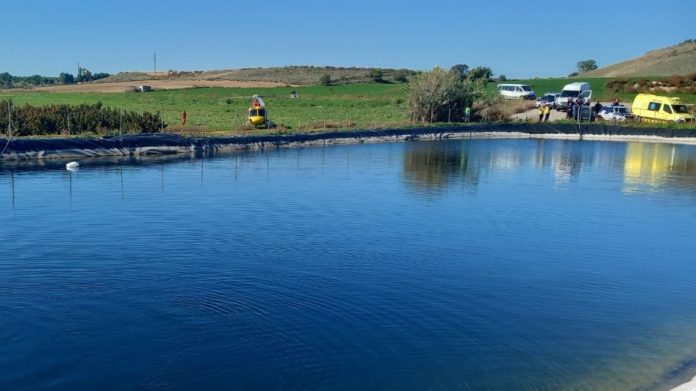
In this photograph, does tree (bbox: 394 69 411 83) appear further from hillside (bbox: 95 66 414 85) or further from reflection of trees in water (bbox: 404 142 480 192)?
reflection of trees in water (bbox: 404 142 480 192)

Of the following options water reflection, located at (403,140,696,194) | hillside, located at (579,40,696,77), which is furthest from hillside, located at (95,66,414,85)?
water reflection, located at (403,140,696,194)

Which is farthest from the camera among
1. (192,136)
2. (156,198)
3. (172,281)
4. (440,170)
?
(192,136)

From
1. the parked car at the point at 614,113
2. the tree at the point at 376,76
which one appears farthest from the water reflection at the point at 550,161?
the tree at the point at 376,76

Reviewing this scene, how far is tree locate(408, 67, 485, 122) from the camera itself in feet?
143

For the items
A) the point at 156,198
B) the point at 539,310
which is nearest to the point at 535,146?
the point at 156,198

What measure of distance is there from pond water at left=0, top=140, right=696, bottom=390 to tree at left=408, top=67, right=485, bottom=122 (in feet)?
76.9

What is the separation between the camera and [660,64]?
82688 millimetres

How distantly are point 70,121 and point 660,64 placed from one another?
71840 mm

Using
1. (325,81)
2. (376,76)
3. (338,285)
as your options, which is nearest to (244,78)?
(325,81)

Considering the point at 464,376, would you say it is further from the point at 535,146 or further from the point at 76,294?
the point at 535,146

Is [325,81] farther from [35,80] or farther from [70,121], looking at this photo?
[35,80]

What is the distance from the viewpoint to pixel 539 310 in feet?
32.8

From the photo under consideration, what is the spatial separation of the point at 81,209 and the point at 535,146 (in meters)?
25.0

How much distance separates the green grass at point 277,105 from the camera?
39750 millimetres
